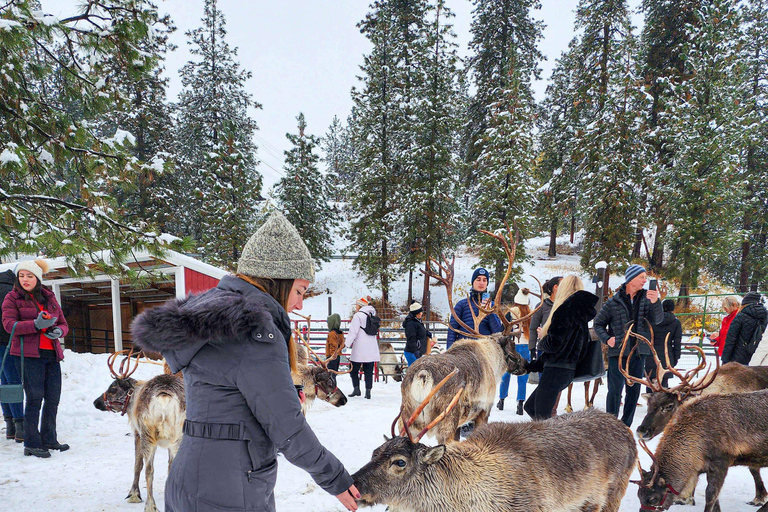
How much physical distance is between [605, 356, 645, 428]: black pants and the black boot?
244 inches

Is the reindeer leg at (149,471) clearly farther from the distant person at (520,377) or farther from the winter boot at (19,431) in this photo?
the distant person at (520,377)

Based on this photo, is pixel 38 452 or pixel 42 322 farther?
pixel 38 452

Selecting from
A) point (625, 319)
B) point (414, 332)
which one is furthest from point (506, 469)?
point (414, 332)

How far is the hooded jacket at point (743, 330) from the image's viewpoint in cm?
582

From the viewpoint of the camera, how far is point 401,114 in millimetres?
19672

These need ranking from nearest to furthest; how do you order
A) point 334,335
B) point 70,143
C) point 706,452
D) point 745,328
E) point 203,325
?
point 203,325
point 706,452
point 70,143
point 745,328
point 334,335

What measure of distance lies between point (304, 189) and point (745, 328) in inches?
757

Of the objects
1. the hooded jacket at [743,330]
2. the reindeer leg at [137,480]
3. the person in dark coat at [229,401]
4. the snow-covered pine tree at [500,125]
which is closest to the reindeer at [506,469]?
the person in dark coat at [229,401]

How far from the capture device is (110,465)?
15.7 feet

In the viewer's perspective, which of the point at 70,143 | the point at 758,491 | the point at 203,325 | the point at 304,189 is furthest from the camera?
the point at 304,189

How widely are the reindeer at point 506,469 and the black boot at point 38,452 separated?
4.46 metres

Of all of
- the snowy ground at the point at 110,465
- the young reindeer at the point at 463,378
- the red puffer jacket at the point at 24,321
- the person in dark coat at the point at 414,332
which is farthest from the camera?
the person in dark coat at the point at 414,332

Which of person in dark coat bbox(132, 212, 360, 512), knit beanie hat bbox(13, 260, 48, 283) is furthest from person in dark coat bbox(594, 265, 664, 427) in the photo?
knit beanie hat bbox(13, 260, 48, 283)

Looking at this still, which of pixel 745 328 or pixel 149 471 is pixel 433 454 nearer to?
pixel 149 471
